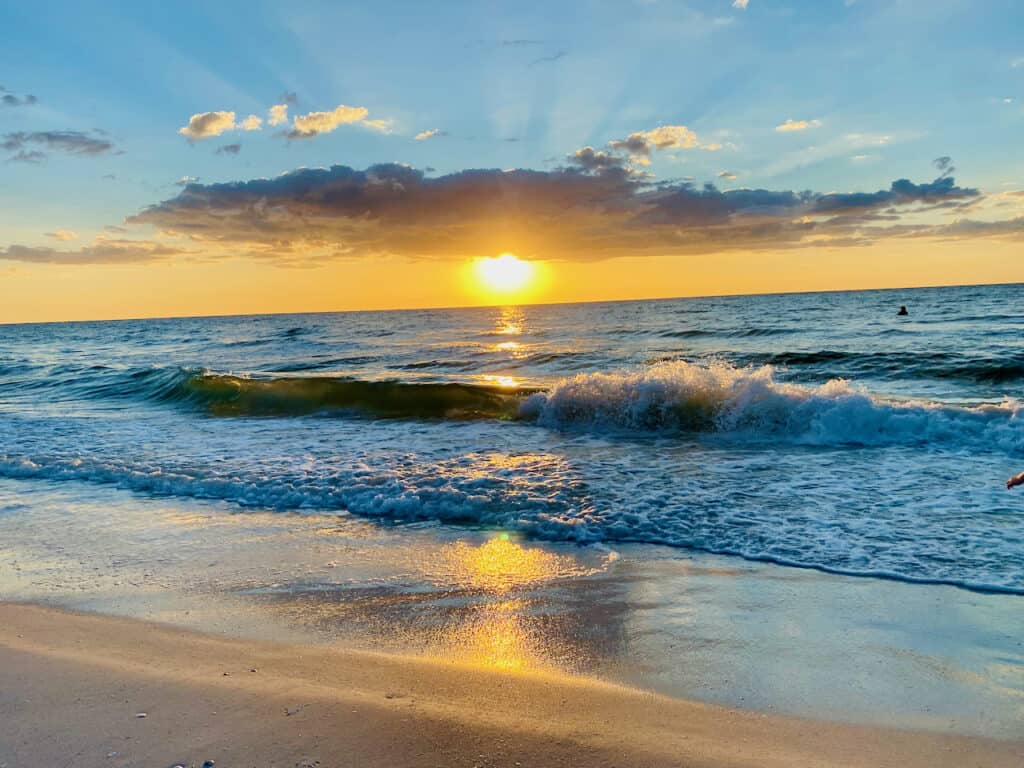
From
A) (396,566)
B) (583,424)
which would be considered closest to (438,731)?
(396,566)

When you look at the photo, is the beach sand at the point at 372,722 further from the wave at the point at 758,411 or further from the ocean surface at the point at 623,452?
the wave at the point at 758,411

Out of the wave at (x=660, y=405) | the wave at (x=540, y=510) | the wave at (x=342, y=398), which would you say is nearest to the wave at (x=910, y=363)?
the wave at (x=660, y=405)

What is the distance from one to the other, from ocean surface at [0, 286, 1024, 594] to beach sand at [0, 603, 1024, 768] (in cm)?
265

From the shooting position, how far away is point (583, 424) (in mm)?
13828

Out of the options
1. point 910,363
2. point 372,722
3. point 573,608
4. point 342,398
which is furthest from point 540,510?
point 910,363

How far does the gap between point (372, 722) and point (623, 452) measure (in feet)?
26.4

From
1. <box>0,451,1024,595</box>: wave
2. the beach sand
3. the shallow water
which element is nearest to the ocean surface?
<box>0,451,1024,595</box>: wave

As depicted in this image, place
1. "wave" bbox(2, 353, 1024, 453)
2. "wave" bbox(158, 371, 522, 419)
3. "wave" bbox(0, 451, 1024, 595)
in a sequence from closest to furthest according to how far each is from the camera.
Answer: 1. "wave" bbox(0, 451, 1024, 595)
2. "wave" bbox(2, 353, 1024, 453)
3. "wave" bbox(158, 371, 522, 419)

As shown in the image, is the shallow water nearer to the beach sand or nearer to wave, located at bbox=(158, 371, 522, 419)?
the beach sand

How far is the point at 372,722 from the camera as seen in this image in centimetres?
313

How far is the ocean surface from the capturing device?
6.44 metres

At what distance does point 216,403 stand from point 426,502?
12962mm

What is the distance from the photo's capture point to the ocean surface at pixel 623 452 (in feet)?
21.1

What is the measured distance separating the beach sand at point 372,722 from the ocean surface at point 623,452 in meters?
2.65
